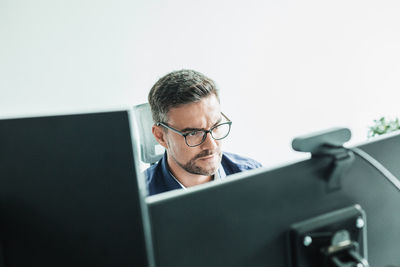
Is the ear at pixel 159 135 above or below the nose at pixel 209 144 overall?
above

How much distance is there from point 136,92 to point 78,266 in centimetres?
179

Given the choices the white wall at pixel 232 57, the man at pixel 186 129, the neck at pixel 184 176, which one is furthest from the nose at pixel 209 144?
the white wall at pixel 232 57

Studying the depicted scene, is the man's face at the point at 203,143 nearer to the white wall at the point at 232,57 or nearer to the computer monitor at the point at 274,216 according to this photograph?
the white wall at the point at 232,57

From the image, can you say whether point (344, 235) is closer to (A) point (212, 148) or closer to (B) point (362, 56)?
(A) point (212, 148)

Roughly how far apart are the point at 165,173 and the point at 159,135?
170 mm

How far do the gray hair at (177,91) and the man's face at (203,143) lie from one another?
0.9 inches

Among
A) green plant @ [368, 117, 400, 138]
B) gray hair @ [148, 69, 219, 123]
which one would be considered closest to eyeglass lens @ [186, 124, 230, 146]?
gray hair @ [148, 69, 219, 123]

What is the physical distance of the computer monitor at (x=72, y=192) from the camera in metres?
0.47

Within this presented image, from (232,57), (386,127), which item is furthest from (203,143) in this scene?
(386,127)

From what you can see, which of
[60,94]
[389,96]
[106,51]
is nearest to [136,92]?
[106,51]

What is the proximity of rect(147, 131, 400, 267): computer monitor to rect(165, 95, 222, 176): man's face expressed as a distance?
776 mm

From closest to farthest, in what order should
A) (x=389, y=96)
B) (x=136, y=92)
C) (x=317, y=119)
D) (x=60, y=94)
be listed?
(x=60, y=94), (x=136, y=92), (x=317, y=119), (x=389, y=96)

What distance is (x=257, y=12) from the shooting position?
254cm

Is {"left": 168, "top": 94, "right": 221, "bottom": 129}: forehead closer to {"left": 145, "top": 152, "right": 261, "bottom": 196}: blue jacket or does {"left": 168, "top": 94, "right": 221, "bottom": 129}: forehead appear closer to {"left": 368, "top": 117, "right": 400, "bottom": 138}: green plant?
{"left": 145, "top": 152, "right": 261, "bottom": 196}: blue jacket
